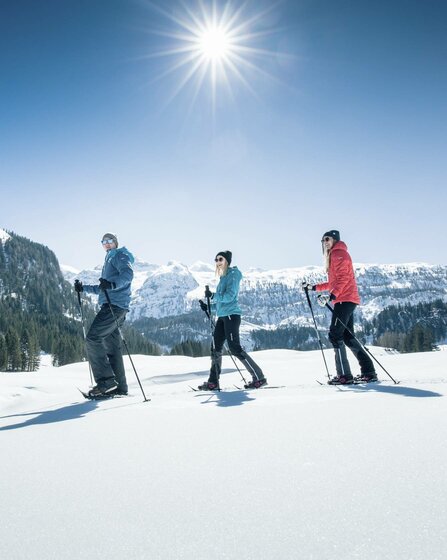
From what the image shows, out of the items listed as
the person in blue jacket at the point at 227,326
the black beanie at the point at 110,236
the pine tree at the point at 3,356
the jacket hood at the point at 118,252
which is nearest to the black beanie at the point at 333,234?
the person in blue jacket at the point at 227,326

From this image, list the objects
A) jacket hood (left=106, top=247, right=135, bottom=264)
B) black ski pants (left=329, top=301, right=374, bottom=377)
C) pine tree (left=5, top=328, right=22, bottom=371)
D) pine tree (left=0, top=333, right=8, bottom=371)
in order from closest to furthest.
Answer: black ski pants (left=329, top=301, right=374, bottom=377) → jacket hood (left=106, top=247, right=135, bottom=264) → pine tree (left=0, top=333, right=8, bottom=371) → pine tree (left=5, top=328, right=22, bottom=371)

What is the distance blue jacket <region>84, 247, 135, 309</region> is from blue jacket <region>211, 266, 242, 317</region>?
1.70 m

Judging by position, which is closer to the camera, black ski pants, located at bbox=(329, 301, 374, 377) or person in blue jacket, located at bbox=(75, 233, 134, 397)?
black ski pants, located at bbox=(329, 301, 374, 377)

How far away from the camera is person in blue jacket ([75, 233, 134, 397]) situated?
20.4ft

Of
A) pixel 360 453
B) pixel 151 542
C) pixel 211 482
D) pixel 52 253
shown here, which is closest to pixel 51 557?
pixel 151 542

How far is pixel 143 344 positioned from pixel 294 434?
113 metres

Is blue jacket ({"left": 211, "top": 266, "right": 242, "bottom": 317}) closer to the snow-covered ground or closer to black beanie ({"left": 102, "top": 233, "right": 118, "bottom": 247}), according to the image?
black beanie ({"left": 102, "top": 233, "right": 118, "bottom": 247})

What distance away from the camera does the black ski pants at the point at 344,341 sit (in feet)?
19.8

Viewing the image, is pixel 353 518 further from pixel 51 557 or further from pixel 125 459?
pixel 125 459

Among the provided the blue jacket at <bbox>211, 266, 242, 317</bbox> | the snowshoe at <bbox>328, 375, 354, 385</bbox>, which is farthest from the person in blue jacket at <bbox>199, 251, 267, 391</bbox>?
the snowshoe at <bbox>328, 375, 354, 385</bbox>

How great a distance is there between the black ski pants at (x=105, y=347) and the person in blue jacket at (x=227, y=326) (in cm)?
157

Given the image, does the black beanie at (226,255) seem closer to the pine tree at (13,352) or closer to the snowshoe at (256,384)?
the snowshoe at (256,384)

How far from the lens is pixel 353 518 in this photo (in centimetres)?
137

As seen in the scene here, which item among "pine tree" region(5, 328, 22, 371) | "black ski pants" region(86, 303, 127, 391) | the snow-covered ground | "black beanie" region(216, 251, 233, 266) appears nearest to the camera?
the snow-covered ground
